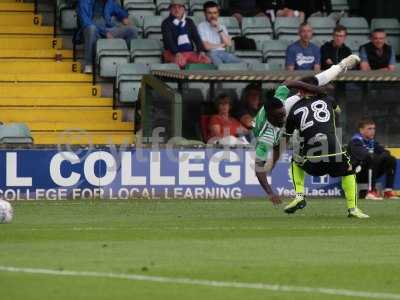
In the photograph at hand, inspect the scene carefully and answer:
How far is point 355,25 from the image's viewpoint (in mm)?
27625

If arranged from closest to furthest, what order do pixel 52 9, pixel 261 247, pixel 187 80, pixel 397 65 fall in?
pixel 261 247, pixel 187 80, pixel 397 65, pixel 52 9

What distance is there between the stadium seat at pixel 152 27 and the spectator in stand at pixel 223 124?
319cm

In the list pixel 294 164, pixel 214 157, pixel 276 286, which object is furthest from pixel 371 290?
pixel 214 157

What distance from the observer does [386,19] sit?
91.9ft

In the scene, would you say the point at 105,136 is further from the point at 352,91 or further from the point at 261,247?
the point at 261,247

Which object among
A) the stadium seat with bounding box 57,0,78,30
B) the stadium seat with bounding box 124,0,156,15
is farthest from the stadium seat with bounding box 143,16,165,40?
the stadium seat with bounding box 57,0,78,30

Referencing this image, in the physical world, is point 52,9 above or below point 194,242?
above

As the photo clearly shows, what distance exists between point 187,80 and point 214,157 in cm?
190

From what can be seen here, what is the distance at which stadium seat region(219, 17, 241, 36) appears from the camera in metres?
27.0

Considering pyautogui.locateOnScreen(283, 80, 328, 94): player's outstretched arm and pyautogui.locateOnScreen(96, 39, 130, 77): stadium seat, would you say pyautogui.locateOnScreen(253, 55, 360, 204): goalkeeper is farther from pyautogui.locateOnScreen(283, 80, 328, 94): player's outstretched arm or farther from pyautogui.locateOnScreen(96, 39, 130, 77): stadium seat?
pyautogui.locateOnScreen(96, 39, 130, 77): stadium seat

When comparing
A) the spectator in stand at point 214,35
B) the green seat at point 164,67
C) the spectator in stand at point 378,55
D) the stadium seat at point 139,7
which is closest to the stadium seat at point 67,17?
the stadium seat at point 139,7

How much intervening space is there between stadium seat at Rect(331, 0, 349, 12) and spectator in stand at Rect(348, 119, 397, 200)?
272 inches

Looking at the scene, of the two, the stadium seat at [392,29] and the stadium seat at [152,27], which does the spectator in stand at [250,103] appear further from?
the stadium seat at [392,29]

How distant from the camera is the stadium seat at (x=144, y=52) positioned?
25438mm
